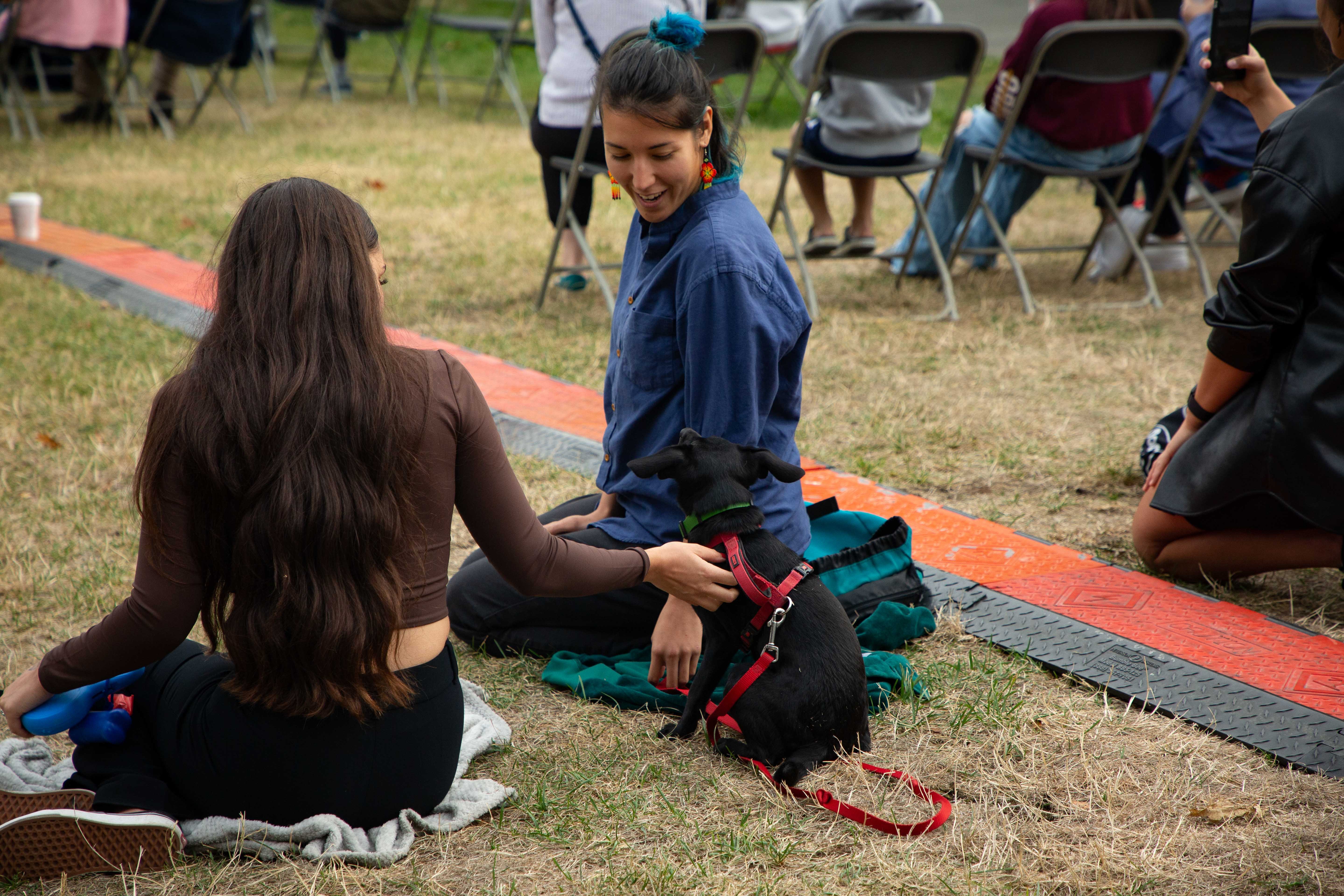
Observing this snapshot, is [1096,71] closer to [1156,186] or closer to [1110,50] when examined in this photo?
[1110,50]

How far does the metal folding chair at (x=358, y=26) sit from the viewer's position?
11.2 meters

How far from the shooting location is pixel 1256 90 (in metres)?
3.16

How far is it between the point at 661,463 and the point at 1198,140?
496 centimetres

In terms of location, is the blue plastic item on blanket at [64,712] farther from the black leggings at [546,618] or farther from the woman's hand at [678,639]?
the woman's hand at [678,639]

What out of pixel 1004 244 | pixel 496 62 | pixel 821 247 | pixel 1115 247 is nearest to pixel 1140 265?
pixel 1115 247

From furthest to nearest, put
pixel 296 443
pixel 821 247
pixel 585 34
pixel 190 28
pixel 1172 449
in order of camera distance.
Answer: pixel 190 28, pixel 821 247, pixel 585 34, pixel 1172 449, pixel 296 443

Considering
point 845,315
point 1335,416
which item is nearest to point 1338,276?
point 1335,416

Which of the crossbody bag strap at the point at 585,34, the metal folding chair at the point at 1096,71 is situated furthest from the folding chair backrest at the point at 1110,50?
the crossbody bag strap at the point at 585,34

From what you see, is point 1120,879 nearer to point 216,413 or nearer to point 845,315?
point 216,413

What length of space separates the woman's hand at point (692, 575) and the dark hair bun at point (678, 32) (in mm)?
1142

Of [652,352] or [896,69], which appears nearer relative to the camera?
[652,352]

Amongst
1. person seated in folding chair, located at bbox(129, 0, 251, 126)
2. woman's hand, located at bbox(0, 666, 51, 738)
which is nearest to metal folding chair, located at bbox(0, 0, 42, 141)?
person seated in folding chair, located at bbox(129, 0, 251, 126)

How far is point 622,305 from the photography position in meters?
2.71

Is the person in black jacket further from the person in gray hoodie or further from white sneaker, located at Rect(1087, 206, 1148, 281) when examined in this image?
white sneaker, located at Rect(1087, 206, 1148, 281)
